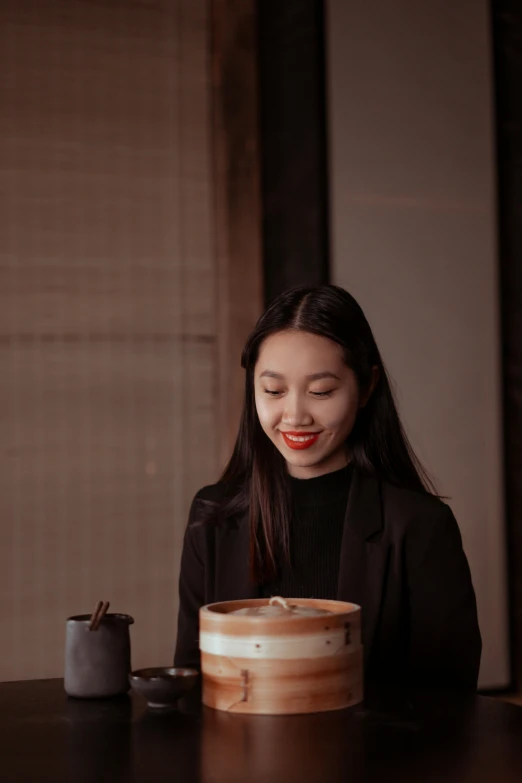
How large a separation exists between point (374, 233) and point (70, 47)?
42.5 inches

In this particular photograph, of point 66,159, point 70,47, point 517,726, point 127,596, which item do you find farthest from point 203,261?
point 517,726

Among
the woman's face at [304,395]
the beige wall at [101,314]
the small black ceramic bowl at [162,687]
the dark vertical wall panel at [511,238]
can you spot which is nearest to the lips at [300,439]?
the woman's face at [304,395]

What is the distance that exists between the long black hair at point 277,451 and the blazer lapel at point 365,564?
11 cm

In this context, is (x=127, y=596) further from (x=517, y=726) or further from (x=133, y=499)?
(x=517, y=726)

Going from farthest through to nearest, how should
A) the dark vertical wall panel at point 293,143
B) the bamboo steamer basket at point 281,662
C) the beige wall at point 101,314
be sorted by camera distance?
the dark vertical wall panel at point 293,143 → the beige wall at point 101,314 → the bamboo steamer basket at point 281,662

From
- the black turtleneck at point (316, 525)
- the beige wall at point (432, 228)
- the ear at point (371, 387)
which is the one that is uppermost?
the beige wall at point (432, 228)

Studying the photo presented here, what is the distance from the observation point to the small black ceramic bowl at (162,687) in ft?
4.03

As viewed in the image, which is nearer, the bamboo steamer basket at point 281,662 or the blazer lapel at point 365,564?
the bamboo steamer basket at point 281,662

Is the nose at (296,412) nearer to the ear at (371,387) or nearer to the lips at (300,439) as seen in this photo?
the lips at (300,439)

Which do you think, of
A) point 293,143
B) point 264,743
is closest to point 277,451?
point 264,743

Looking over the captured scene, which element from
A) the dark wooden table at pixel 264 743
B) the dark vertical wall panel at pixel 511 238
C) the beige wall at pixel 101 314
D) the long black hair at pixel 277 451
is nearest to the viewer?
the dark wooden table at pixel 264 743

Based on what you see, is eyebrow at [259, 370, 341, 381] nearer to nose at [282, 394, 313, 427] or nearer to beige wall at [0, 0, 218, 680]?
nose at [282, 394, 313, 427]

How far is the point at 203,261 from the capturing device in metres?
3.21

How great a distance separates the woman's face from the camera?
1597 millimetres
